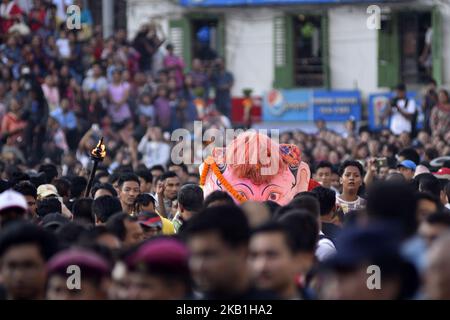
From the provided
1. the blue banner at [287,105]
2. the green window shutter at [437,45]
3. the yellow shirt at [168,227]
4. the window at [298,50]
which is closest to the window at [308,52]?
the window at [298,50]

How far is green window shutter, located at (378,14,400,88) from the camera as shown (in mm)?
29125

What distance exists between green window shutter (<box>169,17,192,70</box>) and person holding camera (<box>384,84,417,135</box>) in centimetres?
682

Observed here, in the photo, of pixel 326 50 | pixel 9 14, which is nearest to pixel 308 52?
pixel 326 50

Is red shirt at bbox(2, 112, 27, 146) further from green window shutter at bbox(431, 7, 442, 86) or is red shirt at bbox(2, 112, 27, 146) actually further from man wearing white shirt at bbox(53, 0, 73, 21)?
green window shutter at bbox(431, 7, 442, 86)

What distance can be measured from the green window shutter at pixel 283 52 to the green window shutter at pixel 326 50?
692 millimetres

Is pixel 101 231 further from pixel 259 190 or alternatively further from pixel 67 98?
pixel 67 98

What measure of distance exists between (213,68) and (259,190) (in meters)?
16.8

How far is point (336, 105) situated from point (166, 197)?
14592 millimetres

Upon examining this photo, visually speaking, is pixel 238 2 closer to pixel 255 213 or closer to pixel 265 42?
pixel 265 42

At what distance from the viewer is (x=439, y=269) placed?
670cm

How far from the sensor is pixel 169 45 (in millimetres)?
28016

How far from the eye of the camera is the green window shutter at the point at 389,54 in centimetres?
2912

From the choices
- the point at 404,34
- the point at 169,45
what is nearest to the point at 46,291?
the point at 169,45

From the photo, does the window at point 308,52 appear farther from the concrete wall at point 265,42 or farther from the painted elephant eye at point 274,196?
the painted elephant eye at point 274,196
